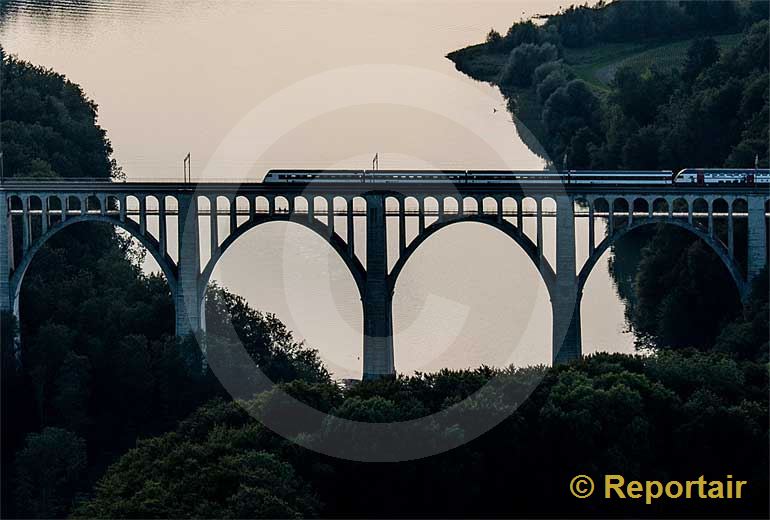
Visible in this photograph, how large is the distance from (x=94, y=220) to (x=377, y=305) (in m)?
11.5

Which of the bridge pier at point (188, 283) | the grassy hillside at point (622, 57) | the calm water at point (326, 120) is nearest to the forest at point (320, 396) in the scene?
the bridge pier at point (188, 283)

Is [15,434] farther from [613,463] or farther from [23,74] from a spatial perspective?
[23,74]

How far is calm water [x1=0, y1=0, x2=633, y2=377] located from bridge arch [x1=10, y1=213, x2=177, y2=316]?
736 centimetres

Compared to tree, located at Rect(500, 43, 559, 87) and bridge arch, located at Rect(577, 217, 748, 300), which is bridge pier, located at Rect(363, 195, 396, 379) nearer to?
bridge arch, located at Rect(577, 217, 748, 300)

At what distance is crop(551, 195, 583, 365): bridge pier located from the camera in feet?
297

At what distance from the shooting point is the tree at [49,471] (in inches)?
3147

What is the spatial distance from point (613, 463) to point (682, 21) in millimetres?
89226

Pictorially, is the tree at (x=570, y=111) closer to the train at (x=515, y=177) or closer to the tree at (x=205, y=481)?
the train at (x=515, y=177)

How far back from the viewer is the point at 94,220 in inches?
3602

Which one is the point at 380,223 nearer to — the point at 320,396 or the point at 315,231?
the point at 315,231

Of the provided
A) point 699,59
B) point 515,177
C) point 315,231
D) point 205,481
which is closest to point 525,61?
point 699,59

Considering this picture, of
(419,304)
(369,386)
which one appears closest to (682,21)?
(419,304)

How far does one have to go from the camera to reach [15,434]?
86188 mm

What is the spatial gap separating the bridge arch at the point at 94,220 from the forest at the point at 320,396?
1340 millimetres
